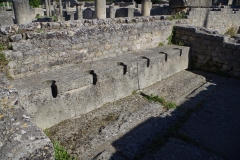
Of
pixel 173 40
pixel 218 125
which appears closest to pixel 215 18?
pixel 173 40

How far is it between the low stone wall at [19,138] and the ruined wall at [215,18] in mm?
7488

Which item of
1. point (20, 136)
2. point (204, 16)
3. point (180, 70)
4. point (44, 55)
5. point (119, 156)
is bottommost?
point (119, 156)

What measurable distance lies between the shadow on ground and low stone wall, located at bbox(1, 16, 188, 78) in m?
2.27

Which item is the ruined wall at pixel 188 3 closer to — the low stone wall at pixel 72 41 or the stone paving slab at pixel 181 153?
the low stone wall at pixel 72 41

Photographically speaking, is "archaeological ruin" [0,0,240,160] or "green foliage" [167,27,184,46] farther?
"green foliage" [167,27,184,46]

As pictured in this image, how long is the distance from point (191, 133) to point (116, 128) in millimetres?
1408

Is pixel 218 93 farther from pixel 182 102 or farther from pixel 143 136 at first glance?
pixel 143 136

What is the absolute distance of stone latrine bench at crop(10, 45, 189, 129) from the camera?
11.8 feet

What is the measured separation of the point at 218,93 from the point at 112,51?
3089mm

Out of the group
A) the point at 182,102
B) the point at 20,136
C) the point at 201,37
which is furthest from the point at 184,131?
the point at 201,37

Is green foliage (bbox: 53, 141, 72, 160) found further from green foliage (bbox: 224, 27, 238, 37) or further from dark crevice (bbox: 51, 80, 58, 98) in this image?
green foliage (bbox: 224, 27, 238, 37)

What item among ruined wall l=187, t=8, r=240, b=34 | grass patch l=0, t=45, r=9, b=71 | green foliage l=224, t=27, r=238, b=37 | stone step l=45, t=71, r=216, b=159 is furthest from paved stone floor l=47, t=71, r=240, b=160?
green foliage l=224, t=27, r=238, b=37

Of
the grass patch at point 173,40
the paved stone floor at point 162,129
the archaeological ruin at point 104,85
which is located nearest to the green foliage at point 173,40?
the grass patch at point 173,40

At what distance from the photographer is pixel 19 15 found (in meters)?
9.34
